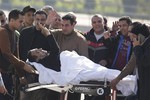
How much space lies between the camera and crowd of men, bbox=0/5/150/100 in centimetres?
865

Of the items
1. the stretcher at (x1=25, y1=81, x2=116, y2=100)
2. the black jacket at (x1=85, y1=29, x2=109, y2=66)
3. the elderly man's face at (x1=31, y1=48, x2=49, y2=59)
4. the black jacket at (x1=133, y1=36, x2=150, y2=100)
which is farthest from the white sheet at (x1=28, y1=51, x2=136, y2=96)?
the black jacket at (x1=85, y1=29, x2=109, y2=66)

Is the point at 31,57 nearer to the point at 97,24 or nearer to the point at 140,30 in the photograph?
the point at 97,24

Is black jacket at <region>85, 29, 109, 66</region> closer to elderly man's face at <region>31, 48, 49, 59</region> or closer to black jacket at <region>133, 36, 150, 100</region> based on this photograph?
elderly man's face at <region>31, 48, 49, 59</region>

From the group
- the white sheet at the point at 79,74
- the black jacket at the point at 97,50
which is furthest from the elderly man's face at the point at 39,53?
the black jacket at the point at 97,50

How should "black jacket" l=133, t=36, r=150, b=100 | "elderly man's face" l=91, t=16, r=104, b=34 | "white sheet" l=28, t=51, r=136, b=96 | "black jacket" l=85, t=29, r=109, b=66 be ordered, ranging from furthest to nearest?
"elderly man's face" l=91, t=16, r=104, b=34 < "black jacket" l=85, t=29, r=109, b=66 < "white sheet" l=28, t=51, r=136, b=96 < "black jacket" l=133, t=36, r=150, b=100

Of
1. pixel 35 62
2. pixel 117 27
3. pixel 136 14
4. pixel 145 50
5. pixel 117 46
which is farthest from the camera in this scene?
pixel 136 14

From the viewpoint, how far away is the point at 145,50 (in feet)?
25.3

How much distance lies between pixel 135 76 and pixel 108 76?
347mm

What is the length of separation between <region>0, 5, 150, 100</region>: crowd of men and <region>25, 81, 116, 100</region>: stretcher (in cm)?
11

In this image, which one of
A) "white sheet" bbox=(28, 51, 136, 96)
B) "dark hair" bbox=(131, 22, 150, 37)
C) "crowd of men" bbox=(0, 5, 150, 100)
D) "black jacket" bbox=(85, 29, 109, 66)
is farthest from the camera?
"black jacket" bbox=(85, 29, 109, 66)

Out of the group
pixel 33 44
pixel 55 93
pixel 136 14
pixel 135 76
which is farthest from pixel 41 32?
pixel 136 14

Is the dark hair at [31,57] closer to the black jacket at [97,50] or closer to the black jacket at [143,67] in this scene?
the black jacket at [97,50]

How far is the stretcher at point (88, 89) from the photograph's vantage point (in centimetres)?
807

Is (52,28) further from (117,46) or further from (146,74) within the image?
(146,74)
